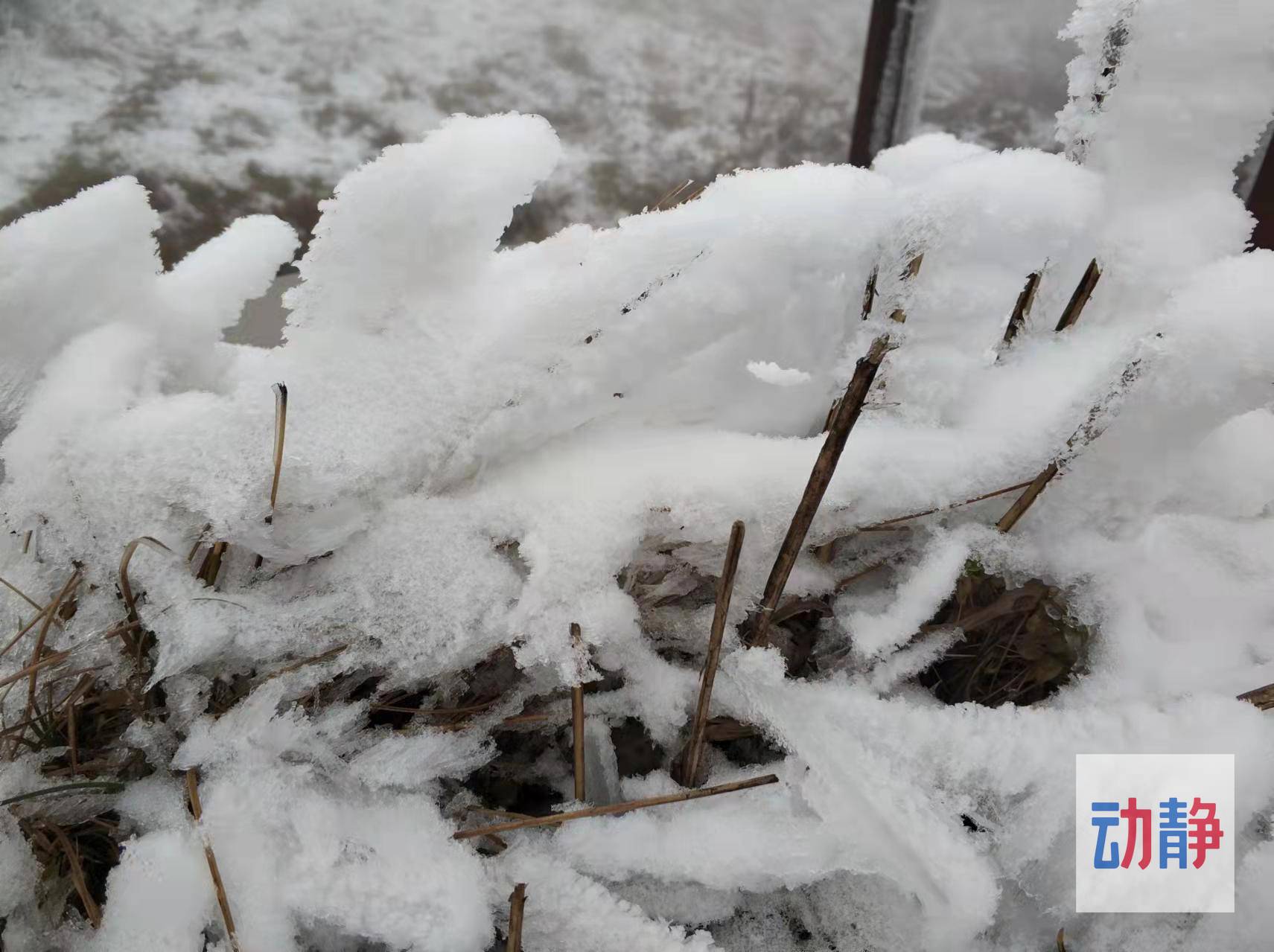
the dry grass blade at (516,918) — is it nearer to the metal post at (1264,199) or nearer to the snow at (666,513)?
the snow at (666,513)

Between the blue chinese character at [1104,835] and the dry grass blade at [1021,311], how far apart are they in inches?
11.9

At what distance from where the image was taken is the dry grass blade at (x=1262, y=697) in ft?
1.35

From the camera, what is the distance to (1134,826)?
1.32 ft

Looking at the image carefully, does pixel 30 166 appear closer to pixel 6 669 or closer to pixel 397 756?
pixel 6 669

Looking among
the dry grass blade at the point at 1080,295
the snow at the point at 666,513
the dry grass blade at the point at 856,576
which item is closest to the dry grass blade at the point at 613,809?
the snow at the point at 666,513

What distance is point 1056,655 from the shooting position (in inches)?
18.7

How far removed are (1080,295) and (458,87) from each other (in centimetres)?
136

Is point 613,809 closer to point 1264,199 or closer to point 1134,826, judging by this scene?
point 1134,826

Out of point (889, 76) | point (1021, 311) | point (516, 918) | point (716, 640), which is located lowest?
point (516, 918)

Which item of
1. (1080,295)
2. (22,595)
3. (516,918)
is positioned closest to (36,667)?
(22,595)

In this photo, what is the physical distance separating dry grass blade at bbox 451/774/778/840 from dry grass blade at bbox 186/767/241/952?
0.35 ft

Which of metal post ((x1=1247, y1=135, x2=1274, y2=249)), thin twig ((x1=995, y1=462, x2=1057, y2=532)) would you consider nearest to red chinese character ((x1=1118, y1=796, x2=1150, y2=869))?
thin twig ((x1=995, y1=462, x2=1057, y2=532))

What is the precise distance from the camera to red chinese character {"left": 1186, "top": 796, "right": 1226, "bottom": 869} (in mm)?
398

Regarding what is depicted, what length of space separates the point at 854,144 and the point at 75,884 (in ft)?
4.89
